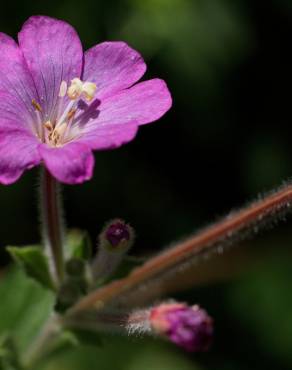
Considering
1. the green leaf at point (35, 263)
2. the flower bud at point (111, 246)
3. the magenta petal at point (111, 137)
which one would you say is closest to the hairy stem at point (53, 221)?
the green leaf at point (35, 263)

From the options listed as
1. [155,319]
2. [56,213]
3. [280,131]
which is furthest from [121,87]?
[280,131]

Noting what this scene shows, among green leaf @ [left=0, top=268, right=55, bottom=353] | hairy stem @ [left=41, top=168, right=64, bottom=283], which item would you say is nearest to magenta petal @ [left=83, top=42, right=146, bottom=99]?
hairy stem @ [left=41, top=168, right=64, bottom=283]

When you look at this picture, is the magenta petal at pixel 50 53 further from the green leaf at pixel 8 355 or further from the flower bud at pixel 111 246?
the green leaf at pixel 8 355

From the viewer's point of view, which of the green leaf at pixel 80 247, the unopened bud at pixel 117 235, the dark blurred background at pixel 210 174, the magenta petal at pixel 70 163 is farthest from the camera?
the dark blurred background at pixel 210 174

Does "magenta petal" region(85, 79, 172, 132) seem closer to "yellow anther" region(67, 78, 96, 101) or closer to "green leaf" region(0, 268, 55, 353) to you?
"yellow anther" region(67, 78, 96, 101)

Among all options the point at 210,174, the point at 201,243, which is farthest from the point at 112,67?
the point at 210,174
